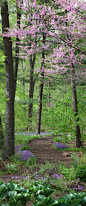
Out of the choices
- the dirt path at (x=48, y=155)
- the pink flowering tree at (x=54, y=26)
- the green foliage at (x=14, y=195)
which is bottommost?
the dirt path at (x=48, y=155)

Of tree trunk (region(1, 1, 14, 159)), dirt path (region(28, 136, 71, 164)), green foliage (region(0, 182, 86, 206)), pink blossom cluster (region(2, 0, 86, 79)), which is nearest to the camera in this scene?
green foliage (region(0, 182, 86, 206))

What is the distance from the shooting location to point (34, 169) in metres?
5.35

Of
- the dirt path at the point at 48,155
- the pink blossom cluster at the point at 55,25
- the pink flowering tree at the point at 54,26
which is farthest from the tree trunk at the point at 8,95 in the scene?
the dirt path at the point at 48,155

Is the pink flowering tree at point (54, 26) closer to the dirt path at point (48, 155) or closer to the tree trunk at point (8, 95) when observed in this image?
the tree trunk at point (8, 95)

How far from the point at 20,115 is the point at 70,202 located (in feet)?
31.8

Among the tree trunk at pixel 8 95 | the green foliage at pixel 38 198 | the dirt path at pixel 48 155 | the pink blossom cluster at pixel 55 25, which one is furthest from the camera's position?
the dirt path at pixel 48 155

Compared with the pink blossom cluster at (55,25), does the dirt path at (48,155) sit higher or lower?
lower

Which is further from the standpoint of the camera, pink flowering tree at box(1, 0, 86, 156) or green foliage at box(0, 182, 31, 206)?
pink flowering tree at box(1, 0, 86, 156)

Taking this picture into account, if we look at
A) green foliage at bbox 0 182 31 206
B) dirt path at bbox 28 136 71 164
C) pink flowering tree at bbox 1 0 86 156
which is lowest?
dirt path at bbox 28 136 71 164

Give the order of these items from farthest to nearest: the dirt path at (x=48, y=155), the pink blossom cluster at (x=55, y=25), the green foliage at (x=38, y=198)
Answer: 1. the dirt path at (x=48, y=155)
2. the pink blossom cluster at (x=55, y=25)
3. the green foliage at (x=38, y=198)

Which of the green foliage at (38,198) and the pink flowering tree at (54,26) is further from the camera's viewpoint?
the pink flowering tree at (54,26)

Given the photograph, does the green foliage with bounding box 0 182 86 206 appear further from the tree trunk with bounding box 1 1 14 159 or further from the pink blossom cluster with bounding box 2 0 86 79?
the tree trunk with bounding box 1 1 14 159

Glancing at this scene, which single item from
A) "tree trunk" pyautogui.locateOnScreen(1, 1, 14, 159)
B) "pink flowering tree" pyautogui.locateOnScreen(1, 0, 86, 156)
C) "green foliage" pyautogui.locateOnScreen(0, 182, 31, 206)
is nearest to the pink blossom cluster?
"pink flowering tree" pyautogui.locateOnScreen(1, 0, 86, 156)

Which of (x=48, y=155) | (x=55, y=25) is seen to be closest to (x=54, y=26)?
(x=55, y=25)
